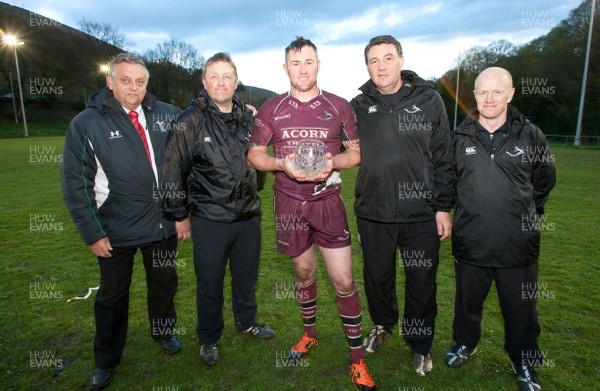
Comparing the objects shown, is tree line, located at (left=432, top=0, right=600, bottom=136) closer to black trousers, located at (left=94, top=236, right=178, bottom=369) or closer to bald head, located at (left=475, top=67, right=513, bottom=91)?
bald head, located at (left=475, top=67, right=513, bottom=91)

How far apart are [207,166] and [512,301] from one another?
298 centimetres

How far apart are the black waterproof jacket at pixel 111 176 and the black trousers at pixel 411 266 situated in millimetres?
1989

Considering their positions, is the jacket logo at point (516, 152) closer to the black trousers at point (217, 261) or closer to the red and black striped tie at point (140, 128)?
the black trousers at point (217, 261)

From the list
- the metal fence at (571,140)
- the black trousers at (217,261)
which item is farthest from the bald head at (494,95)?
the metal fence at (571,140)

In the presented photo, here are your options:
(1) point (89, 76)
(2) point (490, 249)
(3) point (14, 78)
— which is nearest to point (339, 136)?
(2) point (490, 249)

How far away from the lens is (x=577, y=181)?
1389 centimetres

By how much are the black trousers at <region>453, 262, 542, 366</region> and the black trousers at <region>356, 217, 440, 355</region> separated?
0.92 ft

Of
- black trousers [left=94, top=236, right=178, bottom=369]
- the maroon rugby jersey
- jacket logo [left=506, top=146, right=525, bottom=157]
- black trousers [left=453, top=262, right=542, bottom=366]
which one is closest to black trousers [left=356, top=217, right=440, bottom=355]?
black trousers [left=453, top=262, right=542, bottom=366]

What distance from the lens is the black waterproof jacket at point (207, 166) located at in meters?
3.62

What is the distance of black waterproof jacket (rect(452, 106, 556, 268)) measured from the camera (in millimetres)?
3336

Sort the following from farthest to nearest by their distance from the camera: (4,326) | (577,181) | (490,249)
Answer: (577,181) → (4,326) → (490,249)

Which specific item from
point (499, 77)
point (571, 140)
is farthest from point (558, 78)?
point (499, 77)

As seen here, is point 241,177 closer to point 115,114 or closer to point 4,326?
point 115,114

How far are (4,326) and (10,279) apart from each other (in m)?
1.60
